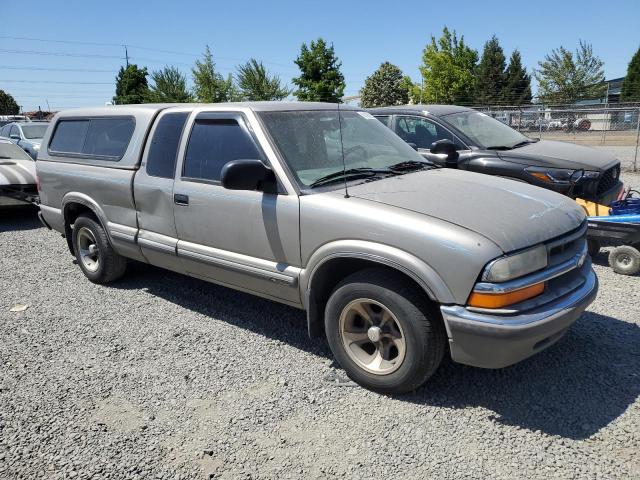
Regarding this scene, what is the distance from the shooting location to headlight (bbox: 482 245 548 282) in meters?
2.69

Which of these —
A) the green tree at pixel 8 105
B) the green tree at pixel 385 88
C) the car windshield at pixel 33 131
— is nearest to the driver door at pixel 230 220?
the car windshield at pixel 33 131

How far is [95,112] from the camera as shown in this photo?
209 inches

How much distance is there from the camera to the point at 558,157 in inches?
248

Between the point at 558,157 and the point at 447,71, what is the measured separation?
3917 centimetres

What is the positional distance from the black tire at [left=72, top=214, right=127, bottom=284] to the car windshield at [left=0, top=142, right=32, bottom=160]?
5.49m

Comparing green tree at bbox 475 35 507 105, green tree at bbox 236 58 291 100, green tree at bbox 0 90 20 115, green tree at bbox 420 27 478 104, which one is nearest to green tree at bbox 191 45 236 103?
green tree at bbox 236 58 291 100

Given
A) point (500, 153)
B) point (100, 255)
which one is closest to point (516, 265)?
point (500, 153)

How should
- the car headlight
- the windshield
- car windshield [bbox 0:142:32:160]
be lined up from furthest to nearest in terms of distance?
car windshield [bbox 0:142:32:160] → the windshield → the car headlight

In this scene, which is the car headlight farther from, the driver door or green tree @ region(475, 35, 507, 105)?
green tree @ region(475, 35, 507, 105)

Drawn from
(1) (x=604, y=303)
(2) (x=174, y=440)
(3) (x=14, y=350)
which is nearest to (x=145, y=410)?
(2) (x=174, y=440)

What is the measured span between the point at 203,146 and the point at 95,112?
1.96 m

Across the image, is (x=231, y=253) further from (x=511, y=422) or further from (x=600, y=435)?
(x=600, y=435)

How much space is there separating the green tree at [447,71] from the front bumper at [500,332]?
42.8 m

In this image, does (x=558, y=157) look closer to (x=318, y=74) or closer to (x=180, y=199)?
(x=180, y=199)
